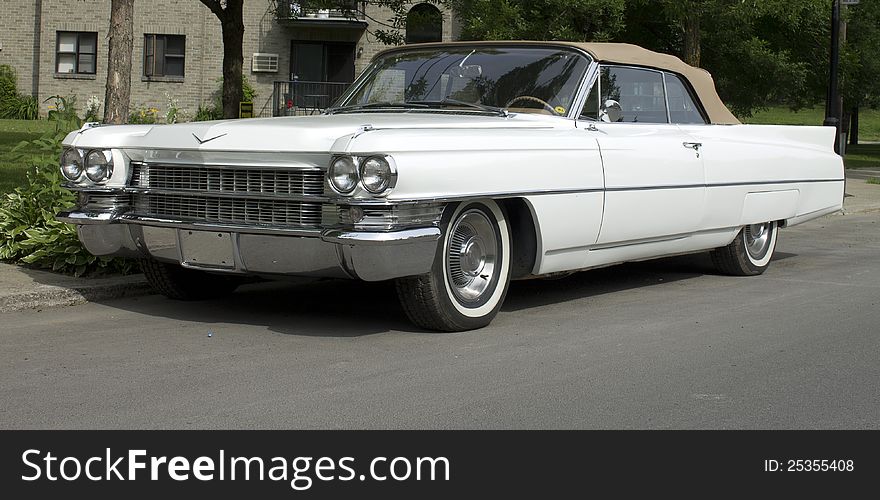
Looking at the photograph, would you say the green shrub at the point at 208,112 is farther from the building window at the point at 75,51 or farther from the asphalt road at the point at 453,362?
the asphalt road at the point at 453,362

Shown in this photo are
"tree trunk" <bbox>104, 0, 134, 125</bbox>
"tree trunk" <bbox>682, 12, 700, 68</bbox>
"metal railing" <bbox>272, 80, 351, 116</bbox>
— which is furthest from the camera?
"metal railing" <bbox>272, 80, 351, 116</bbox>

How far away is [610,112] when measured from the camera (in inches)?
306

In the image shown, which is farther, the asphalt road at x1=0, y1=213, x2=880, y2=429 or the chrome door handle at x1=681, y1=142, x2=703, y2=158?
the chrome door handle at x1=681, y1=142, x2=703, y2=158

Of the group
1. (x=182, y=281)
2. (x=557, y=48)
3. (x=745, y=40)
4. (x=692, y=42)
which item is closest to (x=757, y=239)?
(x=557, y=48)

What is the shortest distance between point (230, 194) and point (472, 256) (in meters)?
1.39

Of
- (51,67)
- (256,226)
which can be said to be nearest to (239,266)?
(256,226)

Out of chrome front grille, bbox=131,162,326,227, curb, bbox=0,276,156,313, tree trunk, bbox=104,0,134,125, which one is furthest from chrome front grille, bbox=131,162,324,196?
tree trunk, bbox=104,0,134,125

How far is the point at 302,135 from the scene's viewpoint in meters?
6.19

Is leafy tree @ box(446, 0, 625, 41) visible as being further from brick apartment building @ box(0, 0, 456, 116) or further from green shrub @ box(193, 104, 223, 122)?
brick apartment building @ box(0, 0, 456, 116)

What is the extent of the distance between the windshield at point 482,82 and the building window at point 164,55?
1115 inches

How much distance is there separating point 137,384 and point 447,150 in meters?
2.01

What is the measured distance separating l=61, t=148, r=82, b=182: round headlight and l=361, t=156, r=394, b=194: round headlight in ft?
6.68

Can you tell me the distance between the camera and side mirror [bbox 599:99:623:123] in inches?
303
